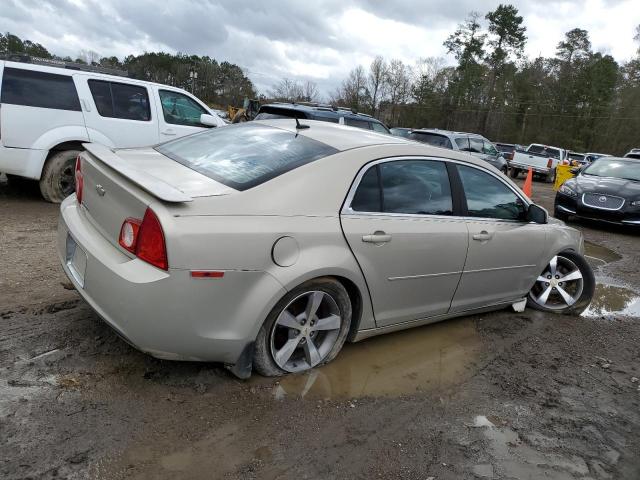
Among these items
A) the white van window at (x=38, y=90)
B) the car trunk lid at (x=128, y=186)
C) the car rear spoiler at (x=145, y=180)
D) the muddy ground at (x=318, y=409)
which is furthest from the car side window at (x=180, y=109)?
the car rear spoiler at (x=145, y=180)

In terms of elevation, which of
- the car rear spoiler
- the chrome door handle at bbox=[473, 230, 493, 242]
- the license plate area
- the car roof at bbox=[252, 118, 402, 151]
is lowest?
the license plate area

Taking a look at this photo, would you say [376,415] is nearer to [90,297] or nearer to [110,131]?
[90,297]

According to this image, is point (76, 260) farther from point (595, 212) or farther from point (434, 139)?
point (434, 139)

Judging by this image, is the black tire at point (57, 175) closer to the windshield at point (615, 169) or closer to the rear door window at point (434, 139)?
the rear door window at point (434, 139)

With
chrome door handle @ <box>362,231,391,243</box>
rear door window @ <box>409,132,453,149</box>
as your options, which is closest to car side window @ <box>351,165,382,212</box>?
chrome door handle @ <box>362,231,391,243</box>

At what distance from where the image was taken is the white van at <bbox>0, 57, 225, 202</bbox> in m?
6.45

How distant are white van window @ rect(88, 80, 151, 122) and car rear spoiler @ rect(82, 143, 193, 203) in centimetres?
457

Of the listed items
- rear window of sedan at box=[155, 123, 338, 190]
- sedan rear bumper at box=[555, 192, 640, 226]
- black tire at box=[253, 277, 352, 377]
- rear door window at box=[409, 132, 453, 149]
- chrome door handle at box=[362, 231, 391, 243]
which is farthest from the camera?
rear door window at box=[409, 132, 453, 149]

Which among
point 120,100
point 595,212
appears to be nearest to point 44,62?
point 120,100

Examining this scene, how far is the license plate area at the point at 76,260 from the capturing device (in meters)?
2.85

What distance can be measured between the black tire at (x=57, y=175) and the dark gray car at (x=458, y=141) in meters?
8.80

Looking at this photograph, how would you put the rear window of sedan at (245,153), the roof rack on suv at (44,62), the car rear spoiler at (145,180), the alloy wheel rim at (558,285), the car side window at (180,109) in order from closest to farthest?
1. the car rear spoiler at (145,180)
2. the rear window of sedan at (245,153)
3. the alloy wheel rim at (558,285)
4. the roof rack on suv at (44,62)
5. the car side window at (180,109)

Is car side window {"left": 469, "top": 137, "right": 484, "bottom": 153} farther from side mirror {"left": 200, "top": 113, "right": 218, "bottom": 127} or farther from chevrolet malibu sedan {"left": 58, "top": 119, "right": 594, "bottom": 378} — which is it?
chevrolet malibu sedan {"left": 58, "top": 119, "right": 594, "bottom": 378}

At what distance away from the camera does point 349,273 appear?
3.04 m
